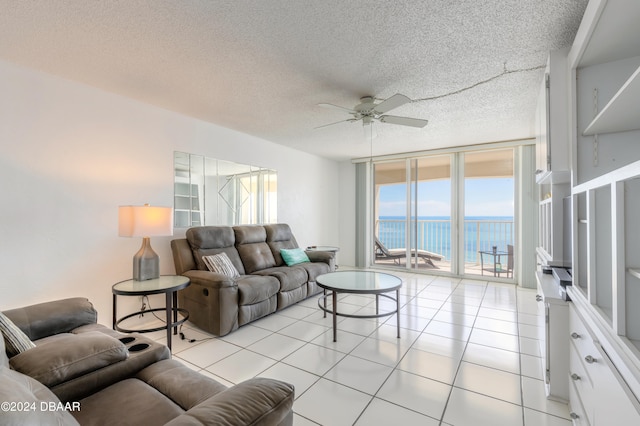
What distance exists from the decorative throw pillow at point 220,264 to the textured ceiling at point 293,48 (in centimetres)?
170

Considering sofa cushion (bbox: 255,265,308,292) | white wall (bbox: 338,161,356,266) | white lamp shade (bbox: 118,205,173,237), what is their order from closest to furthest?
1. white lamp shade (bbox: 118,205,173,237)
2. sofa cushion (bbox: 255,265,308,292)
3. white wall (bbox: 338,161,356,266)

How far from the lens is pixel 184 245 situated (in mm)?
3219

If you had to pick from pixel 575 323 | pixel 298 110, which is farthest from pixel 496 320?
pixel 298 110

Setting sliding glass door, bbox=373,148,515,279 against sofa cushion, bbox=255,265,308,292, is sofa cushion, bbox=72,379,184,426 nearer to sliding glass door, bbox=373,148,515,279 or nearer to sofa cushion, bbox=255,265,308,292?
sofa cushion, bbox=255,265,308,292

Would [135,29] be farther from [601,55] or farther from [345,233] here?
[345,233]

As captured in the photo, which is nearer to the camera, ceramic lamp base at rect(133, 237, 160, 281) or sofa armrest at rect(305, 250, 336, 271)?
ceramic lamp base at rect(133, 237, 160, 281)

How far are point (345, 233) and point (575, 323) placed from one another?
16.0 ft

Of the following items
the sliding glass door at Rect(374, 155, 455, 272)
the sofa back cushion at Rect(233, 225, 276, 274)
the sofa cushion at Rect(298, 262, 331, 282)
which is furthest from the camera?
the sliding glass door at Rect(374, 155, 455, 272)

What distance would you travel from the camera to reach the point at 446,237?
213 inches

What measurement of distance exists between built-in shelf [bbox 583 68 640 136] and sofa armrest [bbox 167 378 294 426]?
5.68 ft

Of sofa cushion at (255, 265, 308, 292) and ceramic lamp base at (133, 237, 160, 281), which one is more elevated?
ceramic lamp base at (133, 237, 160, 281)

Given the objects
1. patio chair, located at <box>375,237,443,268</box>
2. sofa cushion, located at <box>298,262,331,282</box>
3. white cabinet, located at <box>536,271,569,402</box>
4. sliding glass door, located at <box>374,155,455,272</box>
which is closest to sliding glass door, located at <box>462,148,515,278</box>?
sliding glass door, located at <box>374,155,455,272</box>

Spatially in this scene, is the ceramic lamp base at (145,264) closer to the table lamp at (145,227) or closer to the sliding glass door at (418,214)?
the table lamp at (145,227)

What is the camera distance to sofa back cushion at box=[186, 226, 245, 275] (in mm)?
3254
